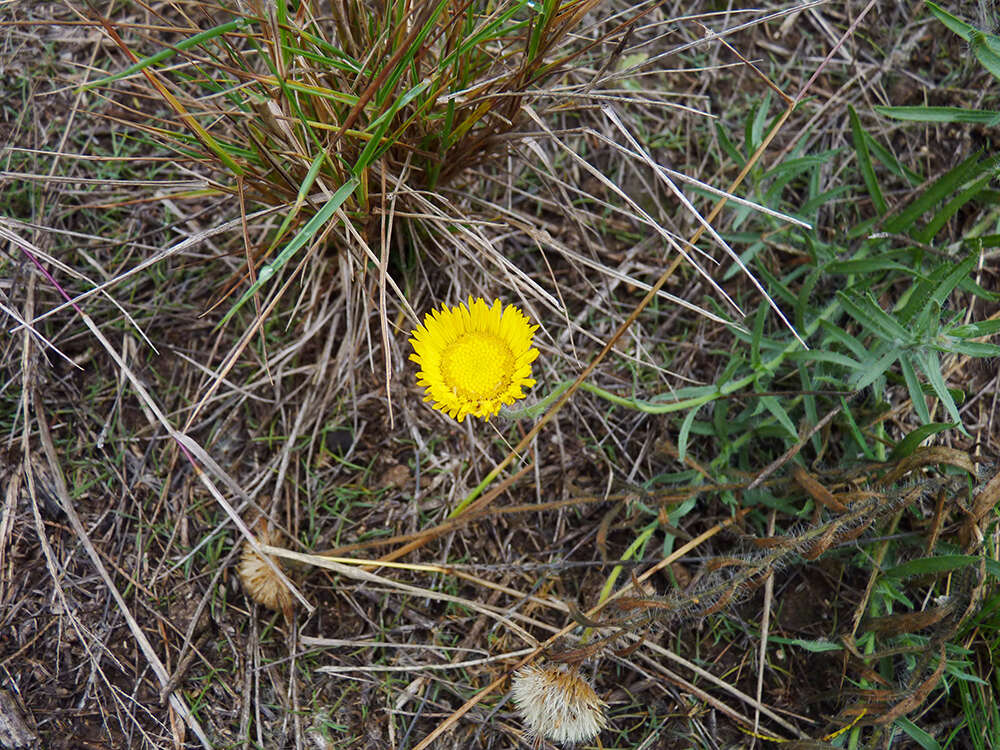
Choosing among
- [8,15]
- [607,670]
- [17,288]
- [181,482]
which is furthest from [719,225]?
[8,15]

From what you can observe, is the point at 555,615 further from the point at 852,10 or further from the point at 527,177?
the point at 852,10

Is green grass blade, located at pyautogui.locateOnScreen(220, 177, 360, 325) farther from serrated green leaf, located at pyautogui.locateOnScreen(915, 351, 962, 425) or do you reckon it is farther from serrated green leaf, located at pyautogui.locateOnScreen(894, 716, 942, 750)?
serrated green leaf, located at pyautogui.locateOnScreen(894, 716, 942, 750)

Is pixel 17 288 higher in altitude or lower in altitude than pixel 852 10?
lower

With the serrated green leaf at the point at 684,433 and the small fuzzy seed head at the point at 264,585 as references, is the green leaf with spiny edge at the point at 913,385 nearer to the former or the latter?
the serrated green leaf at the point at 684,433

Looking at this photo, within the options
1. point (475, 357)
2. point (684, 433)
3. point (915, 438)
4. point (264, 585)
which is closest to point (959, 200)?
Answer: point (915, 438)

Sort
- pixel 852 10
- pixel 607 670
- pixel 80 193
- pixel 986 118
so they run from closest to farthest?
1. pixel 986 118
2. pixel 607 670
3. pixel 80 193
4. pixel 852 10

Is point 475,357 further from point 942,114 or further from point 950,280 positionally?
point 942,114

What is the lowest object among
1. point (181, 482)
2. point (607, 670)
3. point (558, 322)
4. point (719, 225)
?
point (607, 670)
